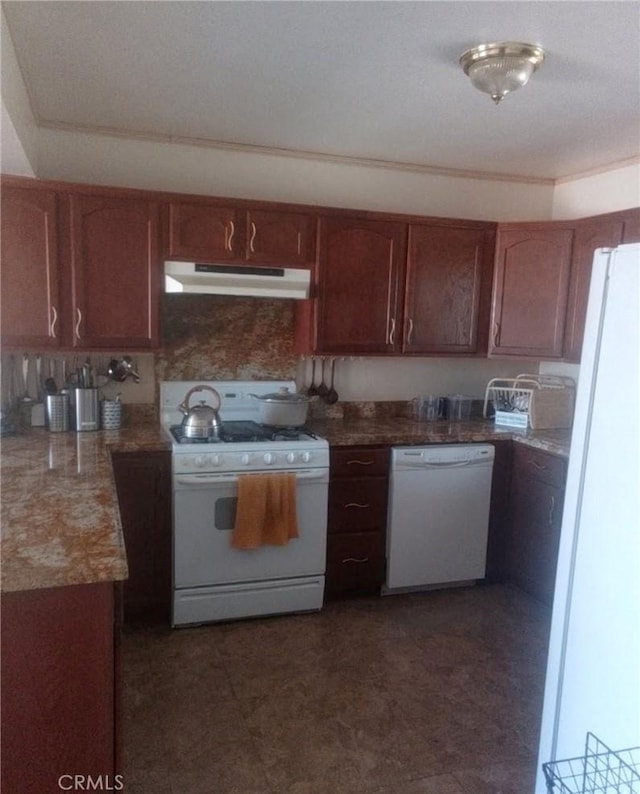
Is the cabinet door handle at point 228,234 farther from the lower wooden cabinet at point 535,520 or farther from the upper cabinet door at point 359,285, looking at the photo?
the lower wooden cabinet at point 535,520

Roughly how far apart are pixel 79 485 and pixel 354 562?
5.40ft

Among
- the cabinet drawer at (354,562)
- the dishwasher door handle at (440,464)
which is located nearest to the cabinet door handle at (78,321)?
the cabinet drawer at (354,562)

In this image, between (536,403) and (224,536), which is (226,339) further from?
(536,403)

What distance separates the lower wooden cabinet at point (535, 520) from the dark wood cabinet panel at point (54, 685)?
241 cm

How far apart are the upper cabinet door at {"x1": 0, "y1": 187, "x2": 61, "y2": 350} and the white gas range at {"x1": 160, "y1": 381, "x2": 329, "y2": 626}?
0.80 m

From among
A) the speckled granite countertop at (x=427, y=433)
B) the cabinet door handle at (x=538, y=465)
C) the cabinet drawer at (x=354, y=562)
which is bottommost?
the cabinet drawer at (x=354, y=562)

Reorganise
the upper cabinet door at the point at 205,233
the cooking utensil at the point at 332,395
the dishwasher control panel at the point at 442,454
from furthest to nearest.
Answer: the cooking utensil at the point at 332,395 → the dishwasher control panel at the point at 442,454 → the upper cabinet door at the point at 205,233

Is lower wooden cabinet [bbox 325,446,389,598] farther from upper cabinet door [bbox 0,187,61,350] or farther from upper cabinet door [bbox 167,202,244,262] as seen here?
upper cabinet door [bbox 0,187,61,350]

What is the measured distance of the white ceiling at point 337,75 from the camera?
1.86m

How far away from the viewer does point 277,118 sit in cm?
287

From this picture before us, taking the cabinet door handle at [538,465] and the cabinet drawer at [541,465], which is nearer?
the cabinet drawer at [541,465]

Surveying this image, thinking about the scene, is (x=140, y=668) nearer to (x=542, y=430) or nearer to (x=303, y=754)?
(x=303, y=754)

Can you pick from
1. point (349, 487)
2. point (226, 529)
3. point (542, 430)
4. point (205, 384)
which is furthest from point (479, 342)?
point (226, 529)

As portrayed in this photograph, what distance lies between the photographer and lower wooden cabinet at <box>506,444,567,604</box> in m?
3.13
